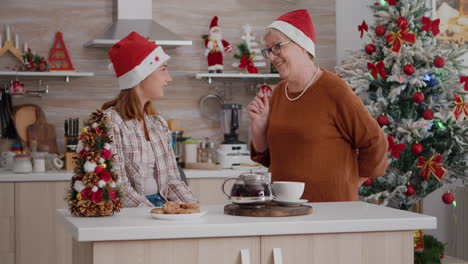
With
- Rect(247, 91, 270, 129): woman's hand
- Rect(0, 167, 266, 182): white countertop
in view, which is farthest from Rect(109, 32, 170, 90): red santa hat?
Rect(0, 167, 266, 182): white countertop

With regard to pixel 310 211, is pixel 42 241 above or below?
below

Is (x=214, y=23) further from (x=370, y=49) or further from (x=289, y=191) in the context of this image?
(x=289, y=191)

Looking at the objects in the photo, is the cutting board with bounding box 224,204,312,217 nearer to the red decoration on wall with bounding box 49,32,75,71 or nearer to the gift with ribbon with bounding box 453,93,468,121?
the gift with ribbon with bounding box 453,93,468,121

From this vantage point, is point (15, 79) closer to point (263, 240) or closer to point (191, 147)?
point (191, 147)

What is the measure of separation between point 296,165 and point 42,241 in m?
2.33

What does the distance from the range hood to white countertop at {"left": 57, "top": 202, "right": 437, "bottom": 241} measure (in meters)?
2.63

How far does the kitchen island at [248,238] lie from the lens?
6.70ft

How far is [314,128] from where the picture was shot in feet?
9.30

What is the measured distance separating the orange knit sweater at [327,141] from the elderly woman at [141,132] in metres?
0.47

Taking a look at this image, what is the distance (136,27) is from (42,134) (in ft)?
3.34

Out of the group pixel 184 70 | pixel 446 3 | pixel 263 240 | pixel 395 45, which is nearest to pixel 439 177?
pixel 395 45

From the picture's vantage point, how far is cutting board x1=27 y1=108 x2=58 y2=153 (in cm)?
504

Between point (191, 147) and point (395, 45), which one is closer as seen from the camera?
point (395, 45)

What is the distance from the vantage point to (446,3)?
17.0 ft
